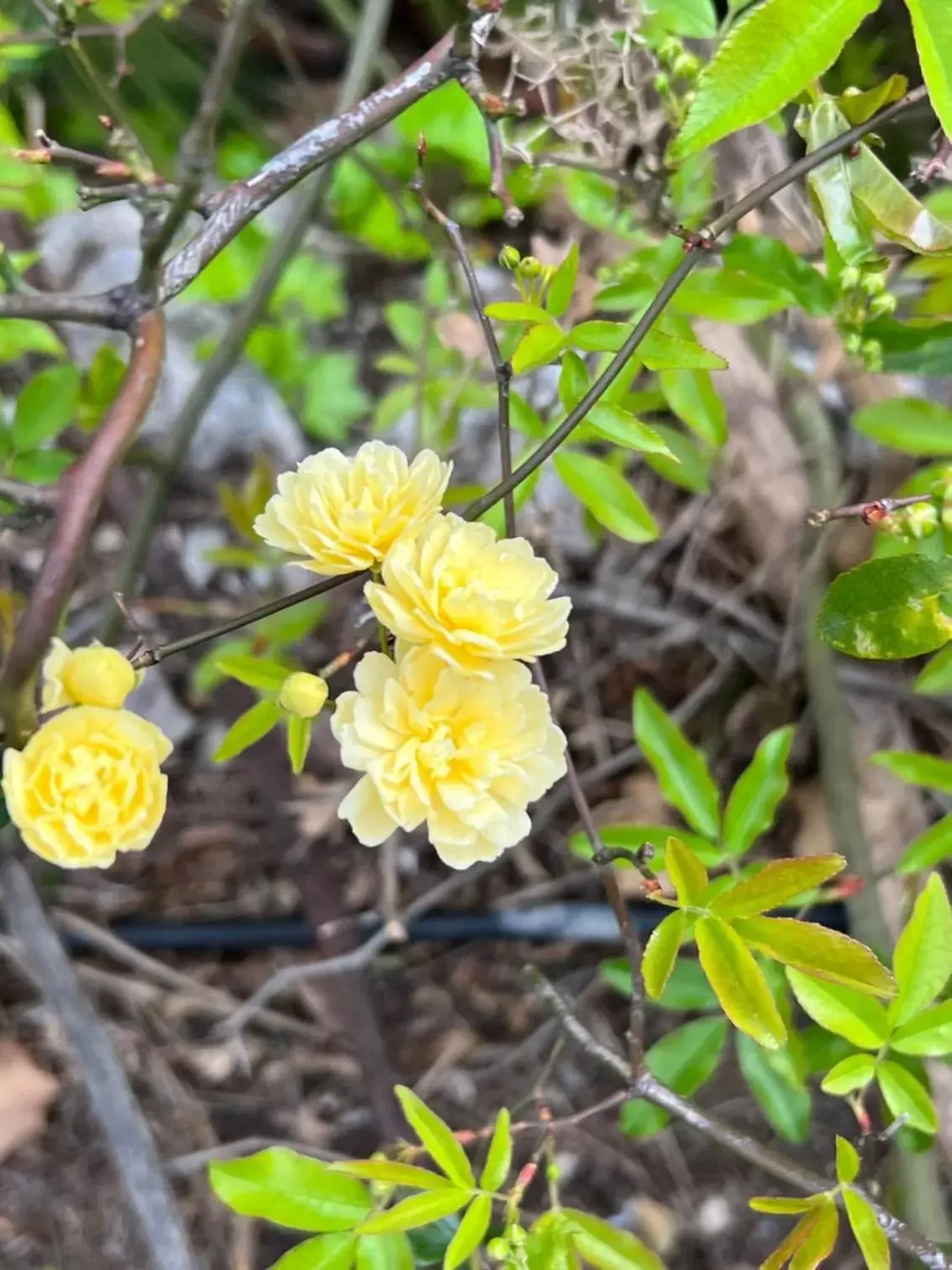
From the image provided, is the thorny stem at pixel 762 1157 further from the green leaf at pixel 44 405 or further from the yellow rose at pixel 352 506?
the green leaf at pixel 44 405

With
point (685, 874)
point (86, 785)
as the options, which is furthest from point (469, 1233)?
point (86, 785)

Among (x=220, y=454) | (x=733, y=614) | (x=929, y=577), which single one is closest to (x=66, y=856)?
(x=929, y=577)

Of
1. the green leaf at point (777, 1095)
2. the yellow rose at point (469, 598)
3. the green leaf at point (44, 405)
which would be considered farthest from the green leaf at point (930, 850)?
→ the green leaf at point (44, 405)

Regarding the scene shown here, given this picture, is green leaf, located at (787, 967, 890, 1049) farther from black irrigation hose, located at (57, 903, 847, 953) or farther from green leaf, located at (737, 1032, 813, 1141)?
black irrigation hose, located at (57, 903, 847, 953)

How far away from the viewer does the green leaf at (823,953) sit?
0.54m

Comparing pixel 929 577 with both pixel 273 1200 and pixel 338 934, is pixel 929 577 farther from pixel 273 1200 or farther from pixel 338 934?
pixel 338 934

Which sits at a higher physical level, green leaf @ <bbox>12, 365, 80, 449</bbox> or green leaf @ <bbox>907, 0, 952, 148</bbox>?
green leaf @ <bbox>12, 365, 80, 449</bbox>

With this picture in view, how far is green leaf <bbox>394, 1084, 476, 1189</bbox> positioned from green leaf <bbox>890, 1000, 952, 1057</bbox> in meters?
0.30

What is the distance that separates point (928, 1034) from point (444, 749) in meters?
0.40

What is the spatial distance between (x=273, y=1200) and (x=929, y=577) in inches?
22.9

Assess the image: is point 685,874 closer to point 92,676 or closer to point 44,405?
point 92,676

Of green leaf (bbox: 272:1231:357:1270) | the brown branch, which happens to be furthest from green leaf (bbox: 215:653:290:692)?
green leaf (bbox: 272:1231:357:1270)

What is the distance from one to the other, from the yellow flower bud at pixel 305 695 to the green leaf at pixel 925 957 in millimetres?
416

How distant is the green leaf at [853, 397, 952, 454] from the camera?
836 mm
